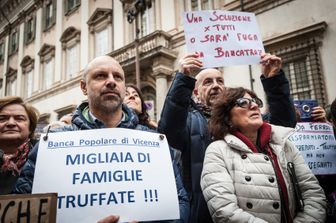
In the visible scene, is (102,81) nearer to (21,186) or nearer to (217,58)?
(21,186)

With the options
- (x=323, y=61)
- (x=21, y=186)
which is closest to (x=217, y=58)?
(x=21, y=186)

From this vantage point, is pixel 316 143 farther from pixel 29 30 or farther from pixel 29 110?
pixel 29 30

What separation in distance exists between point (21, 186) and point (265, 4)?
974 cm

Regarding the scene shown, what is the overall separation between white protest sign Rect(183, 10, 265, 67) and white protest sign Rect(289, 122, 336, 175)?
91 centimetres

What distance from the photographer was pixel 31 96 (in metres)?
19.6

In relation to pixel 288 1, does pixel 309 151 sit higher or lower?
lower

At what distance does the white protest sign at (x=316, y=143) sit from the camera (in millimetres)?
2744

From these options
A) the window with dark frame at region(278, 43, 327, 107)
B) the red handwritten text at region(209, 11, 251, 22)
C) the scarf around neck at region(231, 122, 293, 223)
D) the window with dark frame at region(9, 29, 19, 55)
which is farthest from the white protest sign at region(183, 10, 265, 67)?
the window with dark frame at region(9, 29, 19, 55)

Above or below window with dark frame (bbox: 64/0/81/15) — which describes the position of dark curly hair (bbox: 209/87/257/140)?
below

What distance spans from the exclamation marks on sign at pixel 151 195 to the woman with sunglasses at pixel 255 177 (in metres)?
0.36

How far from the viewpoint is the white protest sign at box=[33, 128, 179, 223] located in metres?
1.51

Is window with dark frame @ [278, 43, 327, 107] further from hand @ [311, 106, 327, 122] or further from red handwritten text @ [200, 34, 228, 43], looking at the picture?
red handwritten text @ [200, 34, 228, 43]

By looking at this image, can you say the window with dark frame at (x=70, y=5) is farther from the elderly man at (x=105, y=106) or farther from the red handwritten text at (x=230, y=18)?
the elderly man at (x=105, y=106)

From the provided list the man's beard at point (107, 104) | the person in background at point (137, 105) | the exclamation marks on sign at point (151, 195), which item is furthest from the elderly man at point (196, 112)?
the person in background at point (137, 105)
